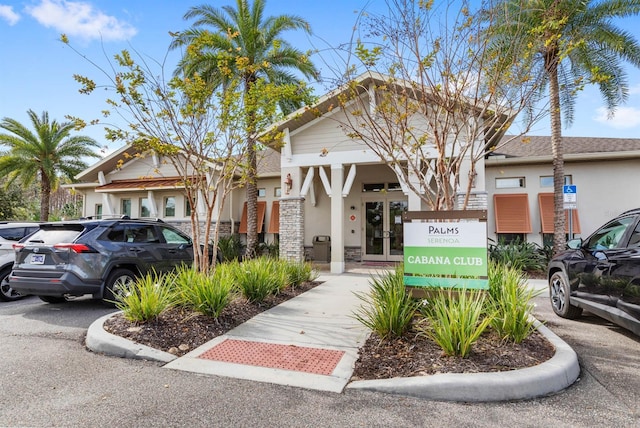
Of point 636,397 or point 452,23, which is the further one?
point 452,23

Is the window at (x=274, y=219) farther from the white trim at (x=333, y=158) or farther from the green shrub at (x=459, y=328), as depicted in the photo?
the green shrub at (x=459, y=328)

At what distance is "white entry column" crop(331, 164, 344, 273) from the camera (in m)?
11.2

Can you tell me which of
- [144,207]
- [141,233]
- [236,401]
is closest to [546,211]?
[141,233]

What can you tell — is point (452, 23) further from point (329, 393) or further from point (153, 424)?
point (153, 424)

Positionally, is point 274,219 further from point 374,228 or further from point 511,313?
point 511,313

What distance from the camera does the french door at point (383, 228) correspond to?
43.9 feet

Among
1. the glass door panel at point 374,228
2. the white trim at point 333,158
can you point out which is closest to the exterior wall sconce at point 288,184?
the white trim at point 333,158

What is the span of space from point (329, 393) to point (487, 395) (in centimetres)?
134

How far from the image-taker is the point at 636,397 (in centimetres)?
306

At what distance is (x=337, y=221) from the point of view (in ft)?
36.8

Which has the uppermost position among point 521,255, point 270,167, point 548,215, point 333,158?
point 270,167

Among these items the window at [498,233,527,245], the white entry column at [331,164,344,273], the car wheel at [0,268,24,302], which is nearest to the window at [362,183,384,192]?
the white entry column at [331,164,344,273]

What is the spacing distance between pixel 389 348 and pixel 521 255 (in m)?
8.52

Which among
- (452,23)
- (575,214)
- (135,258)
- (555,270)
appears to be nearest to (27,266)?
(135,258)
